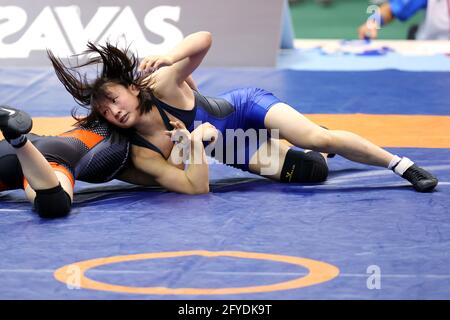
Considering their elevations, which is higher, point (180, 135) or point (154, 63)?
point (154, 63)

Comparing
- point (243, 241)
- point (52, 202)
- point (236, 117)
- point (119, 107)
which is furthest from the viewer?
point (236, 117)

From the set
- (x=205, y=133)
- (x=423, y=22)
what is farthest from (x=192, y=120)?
(x=423, y=22)

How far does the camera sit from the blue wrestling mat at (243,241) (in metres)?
3.41

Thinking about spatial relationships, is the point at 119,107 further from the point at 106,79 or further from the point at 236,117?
the point at 236,117

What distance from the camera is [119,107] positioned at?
4.44 meters

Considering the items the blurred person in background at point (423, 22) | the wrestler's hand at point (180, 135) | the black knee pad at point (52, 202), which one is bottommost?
the black knee pad at point (52, 202)

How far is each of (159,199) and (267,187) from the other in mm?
601

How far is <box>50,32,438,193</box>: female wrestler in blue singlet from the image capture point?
14.8ft

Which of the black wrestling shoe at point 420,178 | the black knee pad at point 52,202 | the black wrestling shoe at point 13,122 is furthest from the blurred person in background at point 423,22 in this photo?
the black wrestling shoe at point 13,122

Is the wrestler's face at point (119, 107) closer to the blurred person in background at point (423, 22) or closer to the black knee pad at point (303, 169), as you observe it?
the black knee pad at point (303, 169)

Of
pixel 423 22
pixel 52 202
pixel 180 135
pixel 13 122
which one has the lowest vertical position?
pixel 52 202

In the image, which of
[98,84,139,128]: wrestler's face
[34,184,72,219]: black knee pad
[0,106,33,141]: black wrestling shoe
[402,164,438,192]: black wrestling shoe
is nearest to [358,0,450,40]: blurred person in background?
[402,164,438,192]: black wrestling shoe

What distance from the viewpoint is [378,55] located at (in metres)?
8.50

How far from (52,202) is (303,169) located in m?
1.41
